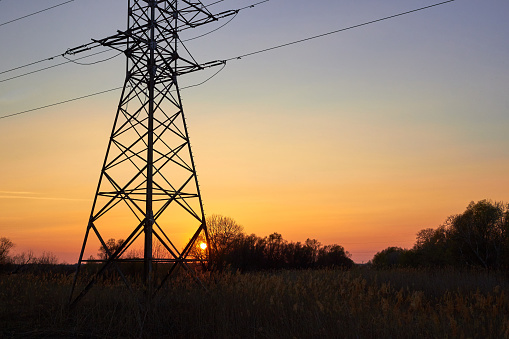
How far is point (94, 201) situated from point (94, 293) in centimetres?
279

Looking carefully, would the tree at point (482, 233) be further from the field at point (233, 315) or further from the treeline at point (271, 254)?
the field at point (233, 315)

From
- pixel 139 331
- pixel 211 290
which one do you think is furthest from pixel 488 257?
pixel 139 331

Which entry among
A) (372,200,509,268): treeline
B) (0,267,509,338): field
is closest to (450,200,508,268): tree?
(372,200,509,268): treeline

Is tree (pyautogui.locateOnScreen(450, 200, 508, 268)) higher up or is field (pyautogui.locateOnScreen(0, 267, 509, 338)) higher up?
tree (pyautogui.locateOnScreen(450, 200, 508, 268))

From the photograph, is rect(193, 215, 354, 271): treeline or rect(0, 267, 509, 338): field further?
rect(193, 215, 354, 271): treeline

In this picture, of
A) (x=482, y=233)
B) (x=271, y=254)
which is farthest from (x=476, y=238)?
(x=271, y=254)

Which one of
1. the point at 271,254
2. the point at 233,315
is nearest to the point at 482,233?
the point at 271,254

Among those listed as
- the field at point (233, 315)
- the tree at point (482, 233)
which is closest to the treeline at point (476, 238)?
the tree at point (482, 233)

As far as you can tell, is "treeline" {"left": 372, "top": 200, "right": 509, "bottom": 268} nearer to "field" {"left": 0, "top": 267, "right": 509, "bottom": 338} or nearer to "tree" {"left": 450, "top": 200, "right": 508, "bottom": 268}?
"tree" {"left": 450, "top": 200, "right": 508, "bottom": 268}

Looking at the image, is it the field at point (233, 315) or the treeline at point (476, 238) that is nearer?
the field at point (233, 315)

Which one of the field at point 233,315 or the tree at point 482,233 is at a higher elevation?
the tree at point 482,233

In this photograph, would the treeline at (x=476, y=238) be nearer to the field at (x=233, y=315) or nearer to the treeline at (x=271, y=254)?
the treeline at (x=271, y=254)

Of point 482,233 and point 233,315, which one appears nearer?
point 233,315

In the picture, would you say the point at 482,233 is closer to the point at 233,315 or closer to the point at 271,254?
the point at 271,254
